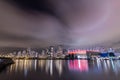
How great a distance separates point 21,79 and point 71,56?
12875 cm

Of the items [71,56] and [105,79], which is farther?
[71,56]

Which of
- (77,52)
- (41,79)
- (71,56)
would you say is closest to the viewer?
(41,79)

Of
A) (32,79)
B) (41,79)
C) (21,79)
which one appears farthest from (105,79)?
(21,79)

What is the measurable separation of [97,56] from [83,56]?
2046 centimetres

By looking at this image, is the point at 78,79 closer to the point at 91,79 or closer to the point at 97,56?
the point at 91,79

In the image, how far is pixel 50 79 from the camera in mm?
32781

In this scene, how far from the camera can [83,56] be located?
536 ft

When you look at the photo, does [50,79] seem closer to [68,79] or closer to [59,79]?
[59,79]

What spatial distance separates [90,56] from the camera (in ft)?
524

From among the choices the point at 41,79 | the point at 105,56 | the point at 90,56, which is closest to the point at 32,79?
the point at 41,79

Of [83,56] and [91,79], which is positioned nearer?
[91,79]

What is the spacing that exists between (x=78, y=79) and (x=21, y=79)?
684 inches

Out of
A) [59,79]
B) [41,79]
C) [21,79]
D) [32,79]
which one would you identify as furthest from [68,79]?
[21,79]

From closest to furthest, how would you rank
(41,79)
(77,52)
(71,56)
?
(41,79)
(71,56)
(77,52)
